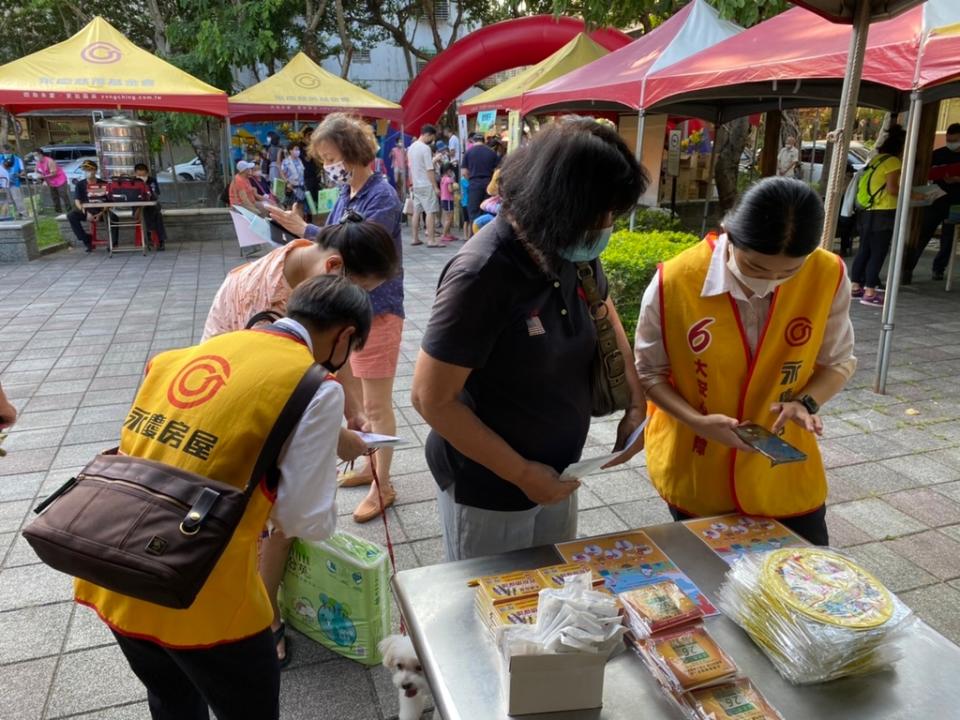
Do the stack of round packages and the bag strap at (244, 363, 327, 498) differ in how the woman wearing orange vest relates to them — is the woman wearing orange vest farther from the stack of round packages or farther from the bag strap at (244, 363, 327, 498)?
the bag strap at (244, 363, 327, 498)

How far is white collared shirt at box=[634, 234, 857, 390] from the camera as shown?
5.19 feet

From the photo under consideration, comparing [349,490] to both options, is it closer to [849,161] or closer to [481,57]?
[849,161]

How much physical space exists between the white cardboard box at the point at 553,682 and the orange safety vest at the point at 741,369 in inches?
29.8

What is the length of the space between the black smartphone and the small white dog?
1010mm

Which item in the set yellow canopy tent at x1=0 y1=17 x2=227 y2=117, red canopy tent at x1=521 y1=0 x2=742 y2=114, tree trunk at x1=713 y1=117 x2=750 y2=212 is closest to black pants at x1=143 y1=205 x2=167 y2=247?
yellow canopy tent at x1=0 y1=17 x2=227 y2=117

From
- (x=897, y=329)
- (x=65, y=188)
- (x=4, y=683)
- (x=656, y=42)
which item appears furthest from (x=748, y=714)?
(x=65, y=188)

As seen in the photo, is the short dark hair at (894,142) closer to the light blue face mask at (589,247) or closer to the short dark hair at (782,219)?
the short dark hair at (782,219)

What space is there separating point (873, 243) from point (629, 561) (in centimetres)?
693

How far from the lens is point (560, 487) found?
153 cm

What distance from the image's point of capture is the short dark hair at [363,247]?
222 cm

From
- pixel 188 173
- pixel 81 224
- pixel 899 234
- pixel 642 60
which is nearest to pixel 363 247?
pixel 899 234

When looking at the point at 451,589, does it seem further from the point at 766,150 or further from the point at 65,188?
the point at 65,188

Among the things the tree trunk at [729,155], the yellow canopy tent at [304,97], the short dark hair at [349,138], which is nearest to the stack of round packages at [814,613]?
the short dark hair at [349,138]

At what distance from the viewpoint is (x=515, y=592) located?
1.34 meters
